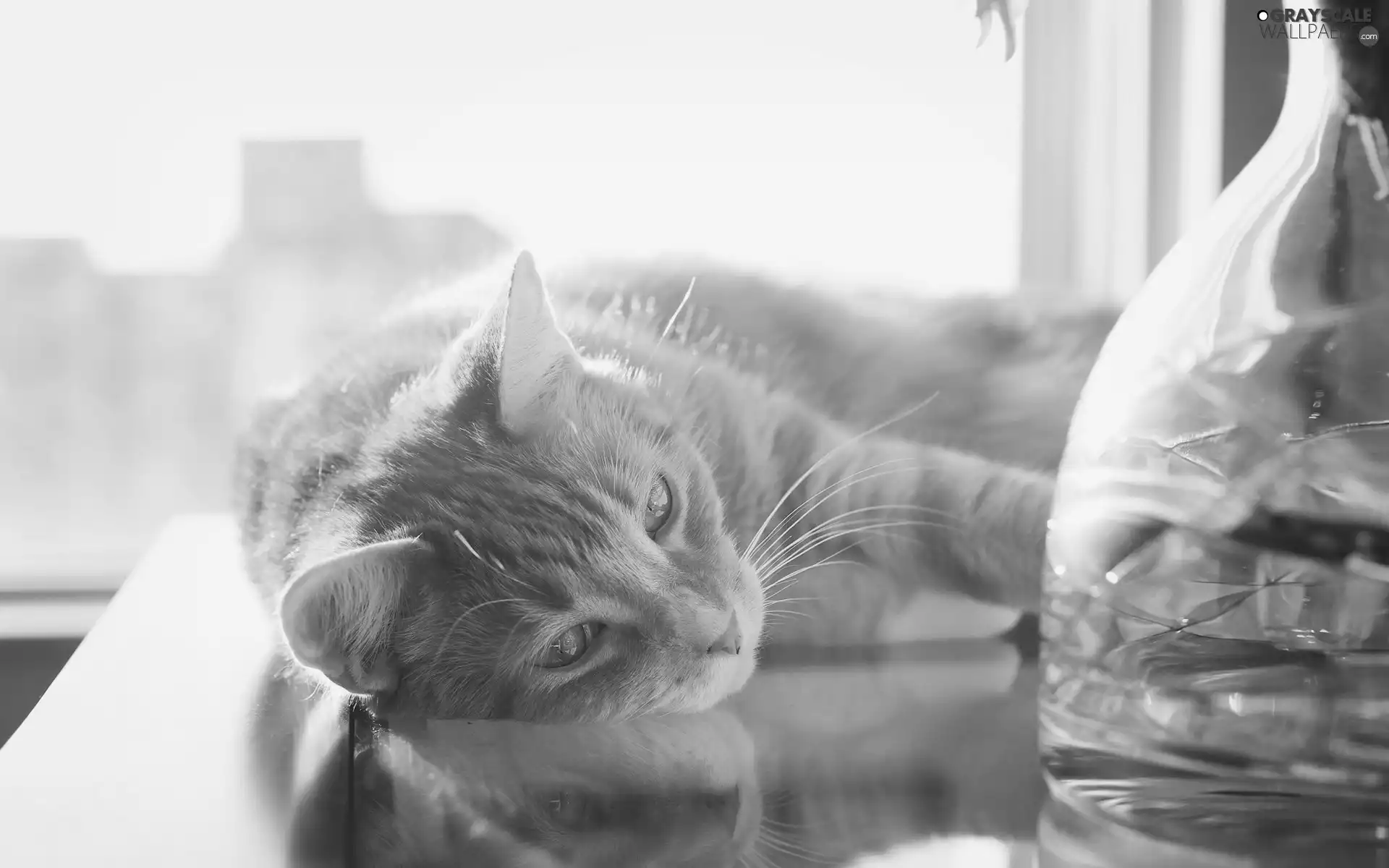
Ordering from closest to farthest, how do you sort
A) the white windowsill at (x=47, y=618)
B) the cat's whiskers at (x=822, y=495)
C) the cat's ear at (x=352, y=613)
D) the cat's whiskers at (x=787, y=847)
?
1. the cat's whiskers at (x=787, y=847)
2. the cat's ear at (x=352, y=613)
3. the cat's whiskers at (x=822, y=495)
4. the white windowsill at (x=47, y=618)

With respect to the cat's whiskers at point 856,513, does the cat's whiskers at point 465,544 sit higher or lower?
higher

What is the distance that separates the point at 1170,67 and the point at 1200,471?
0.99 meters

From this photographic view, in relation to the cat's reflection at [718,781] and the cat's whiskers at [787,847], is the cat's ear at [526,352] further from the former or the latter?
the cat's whiskers at [787,847]

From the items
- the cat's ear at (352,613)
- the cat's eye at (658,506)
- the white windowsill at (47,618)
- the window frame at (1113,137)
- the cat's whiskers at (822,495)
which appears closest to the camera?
the cat's ear at (352,613)

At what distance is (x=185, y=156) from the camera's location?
157 cm

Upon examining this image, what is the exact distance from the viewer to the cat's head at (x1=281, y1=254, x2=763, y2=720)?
69cm

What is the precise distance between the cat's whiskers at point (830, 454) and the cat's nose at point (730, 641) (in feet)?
0.30

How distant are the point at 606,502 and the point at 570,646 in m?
0.09

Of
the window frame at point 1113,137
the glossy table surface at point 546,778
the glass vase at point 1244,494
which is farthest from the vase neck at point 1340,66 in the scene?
the window frame at point 1113,137

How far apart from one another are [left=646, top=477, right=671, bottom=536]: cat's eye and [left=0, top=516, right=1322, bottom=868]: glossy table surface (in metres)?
0.13

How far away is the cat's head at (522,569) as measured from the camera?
0.69 metres

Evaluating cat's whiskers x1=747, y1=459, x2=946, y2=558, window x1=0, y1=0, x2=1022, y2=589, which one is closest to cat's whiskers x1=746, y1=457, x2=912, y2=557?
cat's whiskers x1=747, y1=459, x2=946, y2=558

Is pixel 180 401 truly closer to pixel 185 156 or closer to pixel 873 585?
pixel 185 156

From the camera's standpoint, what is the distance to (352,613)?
65 centimetres
